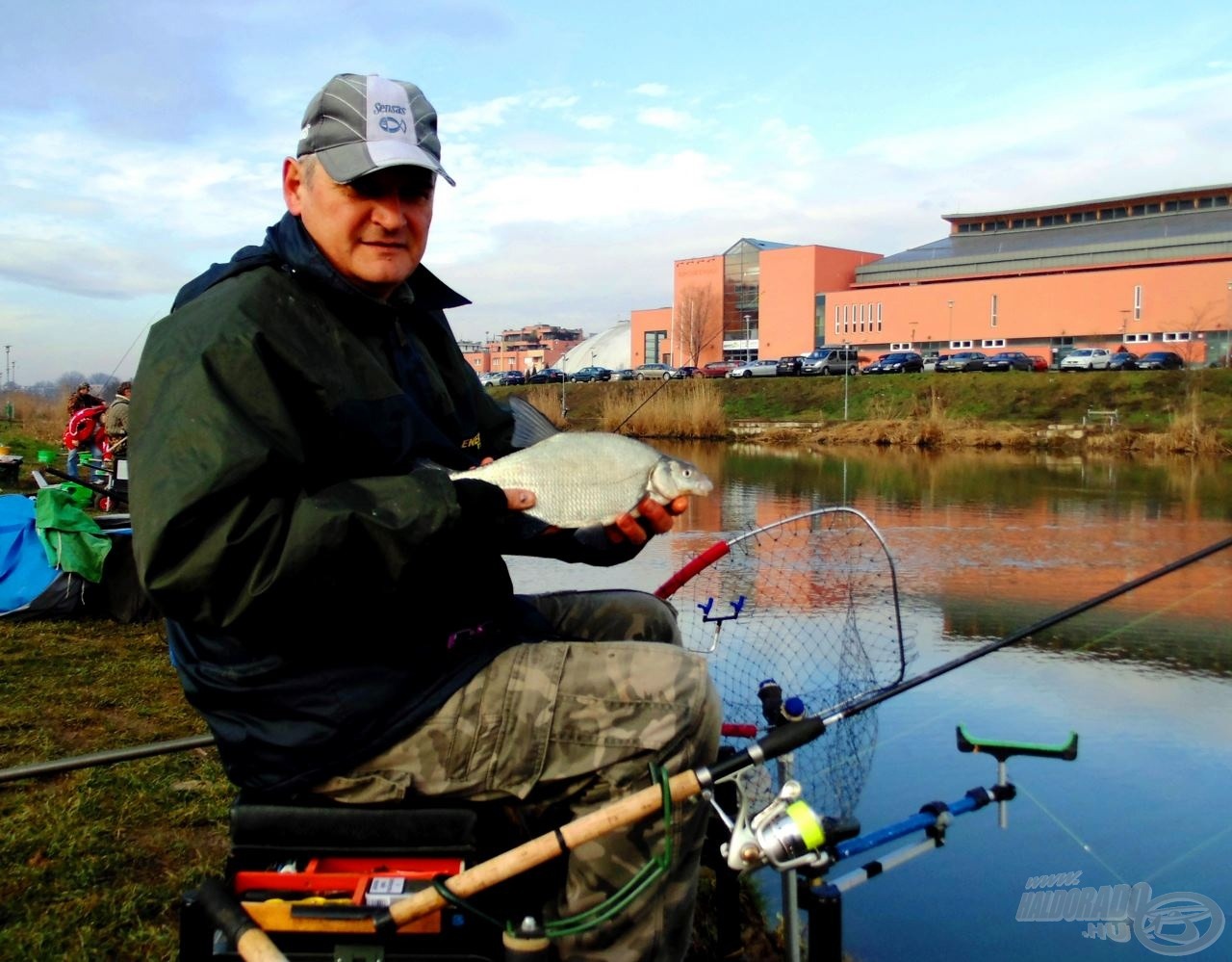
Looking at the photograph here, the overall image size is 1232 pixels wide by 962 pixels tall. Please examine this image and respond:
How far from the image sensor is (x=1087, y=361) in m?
44.0

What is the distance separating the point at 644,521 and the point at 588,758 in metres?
0.76

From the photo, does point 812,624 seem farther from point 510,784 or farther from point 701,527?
point 701,527

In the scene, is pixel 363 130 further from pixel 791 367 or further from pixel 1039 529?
pixel 791 367

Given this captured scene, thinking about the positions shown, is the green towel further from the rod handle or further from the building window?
the building window

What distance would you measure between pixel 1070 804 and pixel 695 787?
2.80 metres

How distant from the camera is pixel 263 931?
6.43 ft

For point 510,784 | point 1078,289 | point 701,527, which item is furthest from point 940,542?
point 1078,289

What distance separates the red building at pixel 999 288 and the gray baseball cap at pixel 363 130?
53.2 m

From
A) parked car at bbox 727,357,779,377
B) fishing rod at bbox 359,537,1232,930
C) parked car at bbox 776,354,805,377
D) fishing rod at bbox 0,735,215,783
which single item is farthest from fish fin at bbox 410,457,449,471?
parked car at bbox 727,357,779,377

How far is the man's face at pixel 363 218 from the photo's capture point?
2389 mm

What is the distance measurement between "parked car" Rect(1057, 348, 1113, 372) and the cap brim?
1778 inches

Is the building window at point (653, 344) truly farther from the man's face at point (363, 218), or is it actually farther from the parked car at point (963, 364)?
the man's face at point (363, 218)

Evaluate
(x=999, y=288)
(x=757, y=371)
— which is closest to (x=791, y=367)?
(x=757, y=371)

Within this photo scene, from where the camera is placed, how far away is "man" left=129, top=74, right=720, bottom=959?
6.23ft
